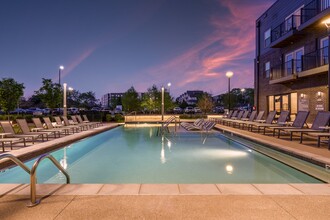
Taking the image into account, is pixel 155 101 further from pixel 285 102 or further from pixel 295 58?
pixel 295 58

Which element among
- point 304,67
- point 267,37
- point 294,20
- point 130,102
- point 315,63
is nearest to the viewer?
point 315,63

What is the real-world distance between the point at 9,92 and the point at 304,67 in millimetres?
22503

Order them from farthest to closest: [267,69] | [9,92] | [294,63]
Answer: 1. [267,69]
2. [9,92]
3. [294,63]

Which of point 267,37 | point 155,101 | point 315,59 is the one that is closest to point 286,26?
point 267,37

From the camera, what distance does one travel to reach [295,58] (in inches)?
779

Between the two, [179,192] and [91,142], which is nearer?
[179,192]

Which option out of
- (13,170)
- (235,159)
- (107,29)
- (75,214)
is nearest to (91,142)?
(13,170)

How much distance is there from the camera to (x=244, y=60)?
52.0 meters

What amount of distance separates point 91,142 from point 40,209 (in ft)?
30.1

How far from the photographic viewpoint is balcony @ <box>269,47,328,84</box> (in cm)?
1574

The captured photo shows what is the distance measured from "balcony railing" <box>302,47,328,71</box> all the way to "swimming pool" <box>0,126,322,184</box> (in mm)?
8494

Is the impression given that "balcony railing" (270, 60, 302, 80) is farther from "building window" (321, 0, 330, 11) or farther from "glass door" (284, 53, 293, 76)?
"building window" (321, 0, 330, 11)

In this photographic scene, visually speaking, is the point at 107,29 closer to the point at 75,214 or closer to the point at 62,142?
the point at 62,142

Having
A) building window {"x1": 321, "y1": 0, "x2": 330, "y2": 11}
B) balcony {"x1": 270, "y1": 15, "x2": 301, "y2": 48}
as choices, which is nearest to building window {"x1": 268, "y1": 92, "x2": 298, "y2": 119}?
balcony {"x1": 270, "y1": 15, "x2": 301, "y2": 48}
